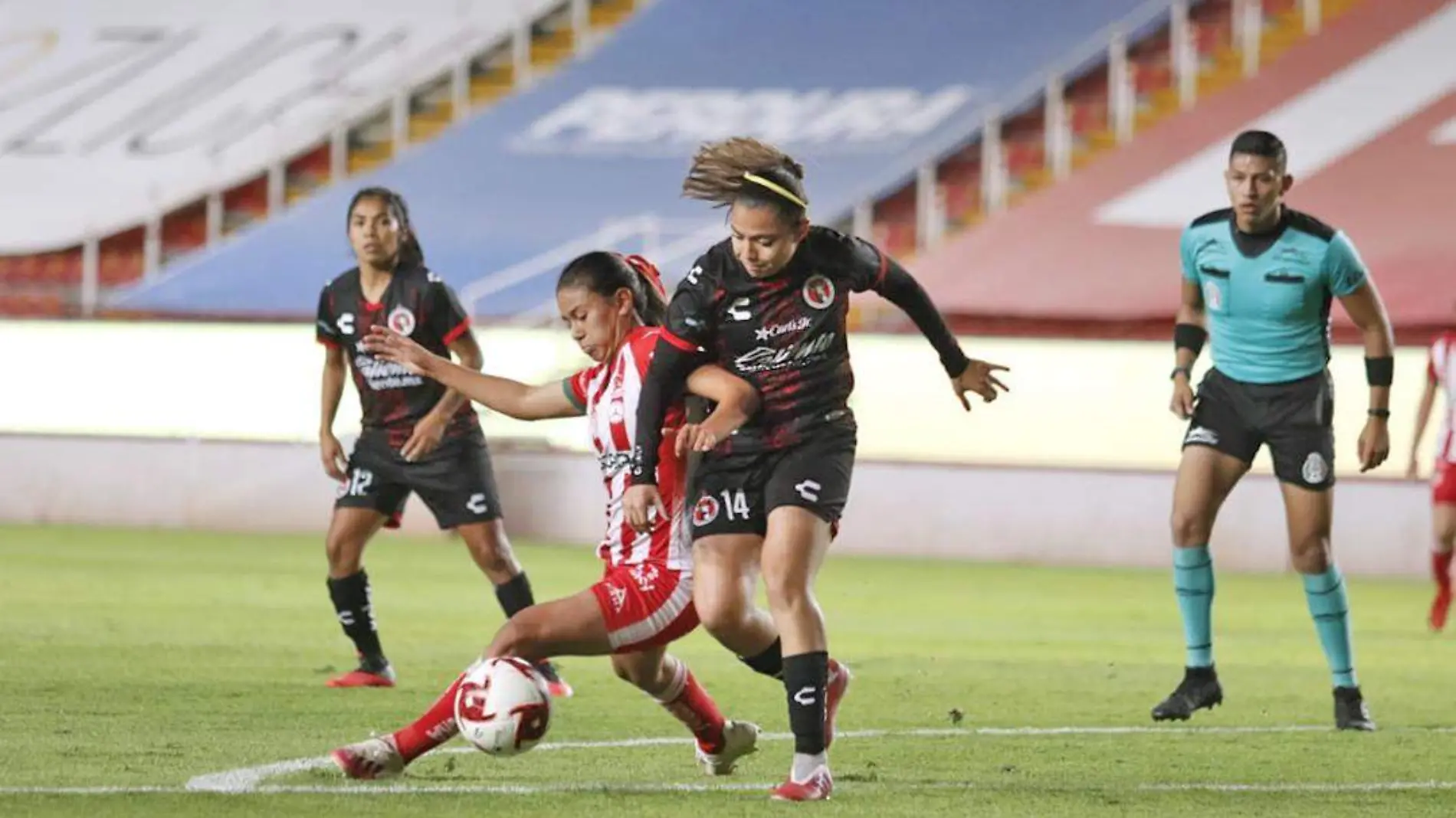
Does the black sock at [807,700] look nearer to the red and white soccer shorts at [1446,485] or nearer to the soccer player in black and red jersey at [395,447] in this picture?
the soccer player in black and red jersey at [395,447]

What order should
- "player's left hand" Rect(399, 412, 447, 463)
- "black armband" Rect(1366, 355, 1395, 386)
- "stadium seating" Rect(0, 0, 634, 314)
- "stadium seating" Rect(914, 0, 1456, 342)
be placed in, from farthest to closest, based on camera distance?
"stadium seating" Rect(0, 0, 634, 314) → "stadium seating" Rect(914, 0, 1456, 342) → "black armband" Rect(1366, 355, 1395, 386) → "player's left hand" Rect(399, 412, 447, 463)

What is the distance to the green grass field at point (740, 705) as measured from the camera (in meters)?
6.64

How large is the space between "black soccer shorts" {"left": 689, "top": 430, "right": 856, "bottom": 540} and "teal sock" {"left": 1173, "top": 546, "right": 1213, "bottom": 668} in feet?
8.43

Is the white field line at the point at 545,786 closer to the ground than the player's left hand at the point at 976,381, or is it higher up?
closer to the ground

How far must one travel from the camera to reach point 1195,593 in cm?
913

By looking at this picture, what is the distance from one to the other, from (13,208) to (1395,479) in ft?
46.3

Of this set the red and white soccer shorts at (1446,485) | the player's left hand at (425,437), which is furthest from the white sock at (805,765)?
the red and white soccer shorts at (1446,485)

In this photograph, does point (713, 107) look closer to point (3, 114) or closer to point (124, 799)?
point (3, 114)

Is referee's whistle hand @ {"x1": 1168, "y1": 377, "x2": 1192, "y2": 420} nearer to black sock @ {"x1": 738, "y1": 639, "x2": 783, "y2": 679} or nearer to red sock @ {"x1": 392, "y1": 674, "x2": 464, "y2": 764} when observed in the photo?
black sock @ {"x1": 738, "y1": 639, "x2": 783, "y2": 679}

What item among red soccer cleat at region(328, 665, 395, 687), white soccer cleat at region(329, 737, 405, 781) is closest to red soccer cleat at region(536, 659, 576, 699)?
red soccer cleat at region(328, 665, 395, 687)

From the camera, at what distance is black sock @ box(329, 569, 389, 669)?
9.87 metres

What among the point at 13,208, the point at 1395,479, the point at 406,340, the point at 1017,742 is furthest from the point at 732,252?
the point at 13,208

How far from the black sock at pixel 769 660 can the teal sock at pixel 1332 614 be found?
2.60 m

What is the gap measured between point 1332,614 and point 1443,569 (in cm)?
556
